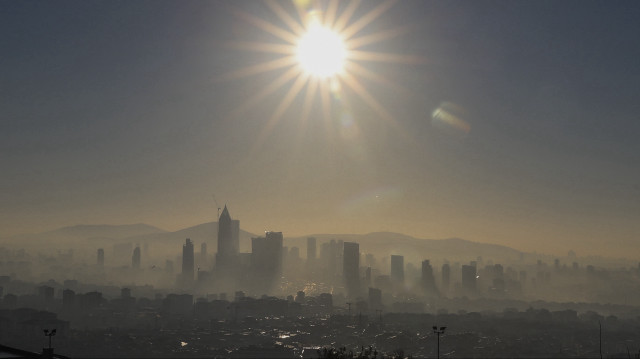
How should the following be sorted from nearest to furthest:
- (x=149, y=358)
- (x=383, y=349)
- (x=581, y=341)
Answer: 1. (x=149, y=358)
2. (x=383, y=349)
3. (x=581, y=341)

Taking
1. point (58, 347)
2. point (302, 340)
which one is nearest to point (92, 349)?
point (58, 347)

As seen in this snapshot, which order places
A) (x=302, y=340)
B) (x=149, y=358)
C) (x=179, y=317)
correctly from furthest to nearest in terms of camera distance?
(x=179, y=317) → (x=302, y=340) → (x=149, y=358)

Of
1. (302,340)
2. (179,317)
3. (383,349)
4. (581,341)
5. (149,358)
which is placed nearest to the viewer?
(149,358)

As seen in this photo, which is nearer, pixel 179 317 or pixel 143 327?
pixel 143 327

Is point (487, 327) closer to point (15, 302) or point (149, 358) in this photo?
point (149, 358)

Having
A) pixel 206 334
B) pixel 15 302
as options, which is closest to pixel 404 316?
pixel 206 334

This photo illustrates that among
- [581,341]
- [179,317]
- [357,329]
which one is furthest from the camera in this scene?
[179,317]

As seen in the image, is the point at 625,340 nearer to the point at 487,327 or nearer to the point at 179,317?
the point at 487,327

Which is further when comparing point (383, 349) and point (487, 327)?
point (487, 327)
